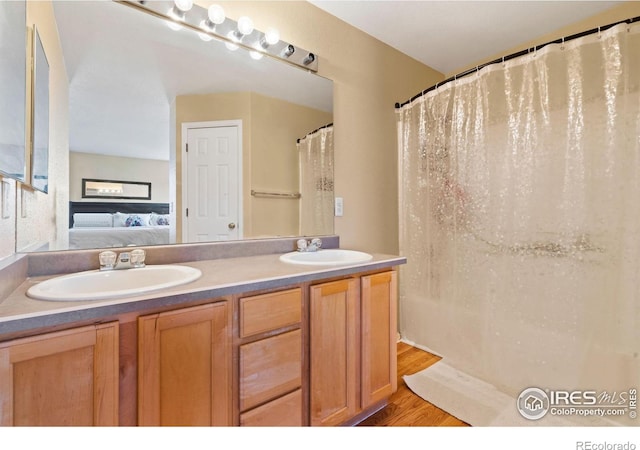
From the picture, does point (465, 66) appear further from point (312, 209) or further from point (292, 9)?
point (312, 209)

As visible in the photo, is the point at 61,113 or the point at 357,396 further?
the point at 357,396

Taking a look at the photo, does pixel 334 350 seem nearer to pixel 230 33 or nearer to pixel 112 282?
pixel 112 282

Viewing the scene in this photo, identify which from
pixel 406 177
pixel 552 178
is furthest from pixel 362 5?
pixel 552 178

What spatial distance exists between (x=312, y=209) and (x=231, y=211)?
547mm

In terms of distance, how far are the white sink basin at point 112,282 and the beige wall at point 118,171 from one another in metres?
0.37

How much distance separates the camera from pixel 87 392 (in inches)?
28.5

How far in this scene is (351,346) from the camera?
1285 millimetres

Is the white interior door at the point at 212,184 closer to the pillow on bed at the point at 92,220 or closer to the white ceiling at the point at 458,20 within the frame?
the pillow on bed at the point at 92,220

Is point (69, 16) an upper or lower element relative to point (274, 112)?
upper

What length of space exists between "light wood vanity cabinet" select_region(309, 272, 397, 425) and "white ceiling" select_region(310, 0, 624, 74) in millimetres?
1667

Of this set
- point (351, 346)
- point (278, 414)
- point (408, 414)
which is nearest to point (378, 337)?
point (351, 346)

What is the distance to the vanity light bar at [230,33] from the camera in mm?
1311

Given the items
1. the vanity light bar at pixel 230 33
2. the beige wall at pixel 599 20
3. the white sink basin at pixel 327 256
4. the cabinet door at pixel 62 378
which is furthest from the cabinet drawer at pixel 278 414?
the beige wall at pixel 599 20

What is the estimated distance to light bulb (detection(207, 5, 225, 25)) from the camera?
A: 1386 mm
